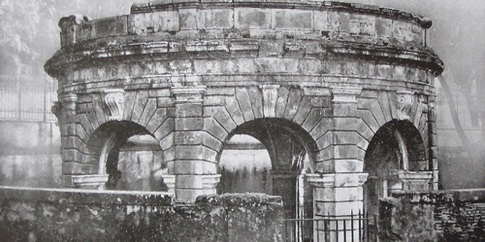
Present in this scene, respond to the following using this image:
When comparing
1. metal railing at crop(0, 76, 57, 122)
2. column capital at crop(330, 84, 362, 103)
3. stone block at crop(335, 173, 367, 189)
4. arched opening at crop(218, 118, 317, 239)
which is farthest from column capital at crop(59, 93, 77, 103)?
metal railing at crop(0, 76, 57, 122)

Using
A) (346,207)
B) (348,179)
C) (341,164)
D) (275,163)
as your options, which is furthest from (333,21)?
(275,163)

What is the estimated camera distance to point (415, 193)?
6.55m

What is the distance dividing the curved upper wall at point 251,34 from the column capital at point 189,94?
0.42 m

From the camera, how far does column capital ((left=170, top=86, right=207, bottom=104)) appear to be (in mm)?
9242

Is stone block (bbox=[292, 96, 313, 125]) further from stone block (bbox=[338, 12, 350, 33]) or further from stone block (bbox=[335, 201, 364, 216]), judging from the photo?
stone block (bbox=[335, 201, 364, 216])

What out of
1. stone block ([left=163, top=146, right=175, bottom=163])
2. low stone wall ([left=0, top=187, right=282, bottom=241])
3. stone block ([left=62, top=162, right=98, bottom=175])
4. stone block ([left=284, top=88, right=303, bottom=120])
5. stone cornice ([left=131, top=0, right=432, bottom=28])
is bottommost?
low stone wall ([left=0, top=187, right=282, bottom=241])

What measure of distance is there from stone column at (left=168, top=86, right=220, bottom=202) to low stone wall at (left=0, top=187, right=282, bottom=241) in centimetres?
301

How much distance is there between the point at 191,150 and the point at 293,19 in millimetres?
2989

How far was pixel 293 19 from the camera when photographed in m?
9.45

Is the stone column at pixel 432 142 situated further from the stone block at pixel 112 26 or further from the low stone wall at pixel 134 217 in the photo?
the stone block at pixel 112 26

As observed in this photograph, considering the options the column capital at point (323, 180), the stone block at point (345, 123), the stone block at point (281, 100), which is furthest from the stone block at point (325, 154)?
the stone block at point (281, 100)

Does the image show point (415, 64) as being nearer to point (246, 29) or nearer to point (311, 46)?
point (311, 46)

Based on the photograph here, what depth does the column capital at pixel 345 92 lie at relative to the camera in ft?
31.0

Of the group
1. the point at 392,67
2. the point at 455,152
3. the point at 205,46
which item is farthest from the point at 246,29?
the point at 455,152
